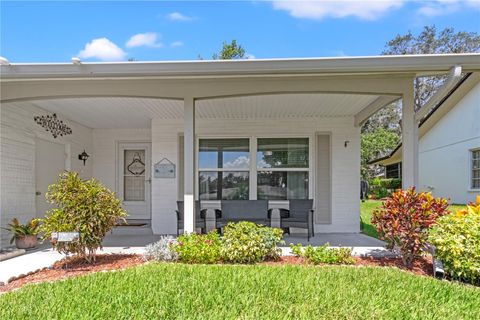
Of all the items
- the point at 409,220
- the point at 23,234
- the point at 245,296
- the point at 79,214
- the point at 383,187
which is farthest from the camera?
the point at 383,187

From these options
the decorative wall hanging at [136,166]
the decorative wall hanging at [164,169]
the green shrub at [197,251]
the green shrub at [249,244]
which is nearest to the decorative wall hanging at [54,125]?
the decorative wall hanging at [136,166]

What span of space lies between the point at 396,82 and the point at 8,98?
243 inches

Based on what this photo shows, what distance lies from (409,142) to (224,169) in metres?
4.58

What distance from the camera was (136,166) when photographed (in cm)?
1024

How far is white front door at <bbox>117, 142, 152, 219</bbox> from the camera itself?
1010cm

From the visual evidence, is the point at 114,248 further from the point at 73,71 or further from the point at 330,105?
the point at 330,105

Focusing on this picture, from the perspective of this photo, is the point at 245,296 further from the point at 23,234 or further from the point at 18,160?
the point at 18,160

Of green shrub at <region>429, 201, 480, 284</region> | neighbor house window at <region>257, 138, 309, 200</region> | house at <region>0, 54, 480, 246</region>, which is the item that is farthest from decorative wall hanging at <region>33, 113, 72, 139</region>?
green shrub at <region>429, 201, 480, 284</region>

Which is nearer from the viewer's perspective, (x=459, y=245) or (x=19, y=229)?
(x=459, y=245)

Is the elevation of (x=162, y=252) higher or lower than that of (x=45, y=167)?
lower

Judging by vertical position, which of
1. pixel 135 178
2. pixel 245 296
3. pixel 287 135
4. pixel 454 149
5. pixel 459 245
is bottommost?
pixel 245 296

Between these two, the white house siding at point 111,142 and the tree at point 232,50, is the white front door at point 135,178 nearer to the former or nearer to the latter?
the white house siding at point 111,142

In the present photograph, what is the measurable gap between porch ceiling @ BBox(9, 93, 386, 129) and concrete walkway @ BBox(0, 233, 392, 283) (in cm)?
271

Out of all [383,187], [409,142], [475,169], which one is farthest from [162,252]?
[383,187]
